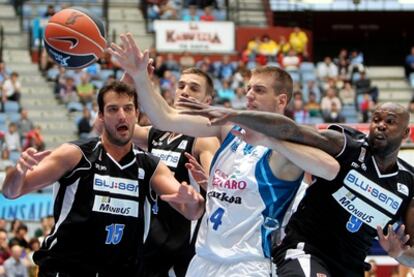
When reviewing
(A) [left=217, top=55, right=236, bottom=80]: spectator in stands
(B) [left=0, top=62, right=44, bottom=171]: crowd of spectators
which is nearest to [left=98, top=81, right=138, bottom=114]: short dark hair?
(B) [left=0, top=62, right=44, bottom=171]: crowd of spectators

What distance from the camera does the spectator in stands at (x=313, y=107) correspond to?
85.5ft

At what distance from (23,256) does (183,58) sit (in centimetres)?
1103

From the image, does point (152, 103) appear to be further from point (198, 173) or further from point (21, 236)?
point (21, 236)

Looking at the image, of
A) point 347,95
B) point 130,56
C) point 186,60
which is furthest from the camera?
point 347,95

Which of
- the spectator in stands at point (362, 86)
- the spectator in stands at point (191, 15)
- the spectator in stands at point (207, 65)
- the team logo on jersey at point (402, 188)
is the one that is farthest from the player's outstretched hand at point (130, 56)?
the spectator in stands at point (191, 15)

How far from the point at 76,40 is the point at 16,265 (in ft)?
27.7

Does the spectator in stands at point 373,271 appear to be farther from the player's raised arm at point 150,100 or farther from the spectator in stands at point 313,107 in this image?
the spectator in stands at point 313,107

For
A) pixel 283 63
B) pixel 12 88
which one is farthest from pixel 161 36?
pixel 12 88

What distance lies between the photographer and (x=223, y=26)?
2850 centimetres

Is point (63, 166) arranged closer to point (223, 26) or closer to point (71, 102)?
point (71, 102)

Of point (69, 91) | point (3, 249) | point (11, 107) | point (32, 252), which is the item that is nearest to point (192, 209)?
point (32, 252)

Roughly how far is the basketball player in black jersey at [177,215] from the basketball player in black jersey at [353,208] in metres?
1.36

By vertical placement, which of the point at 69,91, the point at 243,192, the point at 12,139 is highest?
the point at 243,192

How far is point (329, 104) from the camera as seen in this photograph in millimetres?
26281
